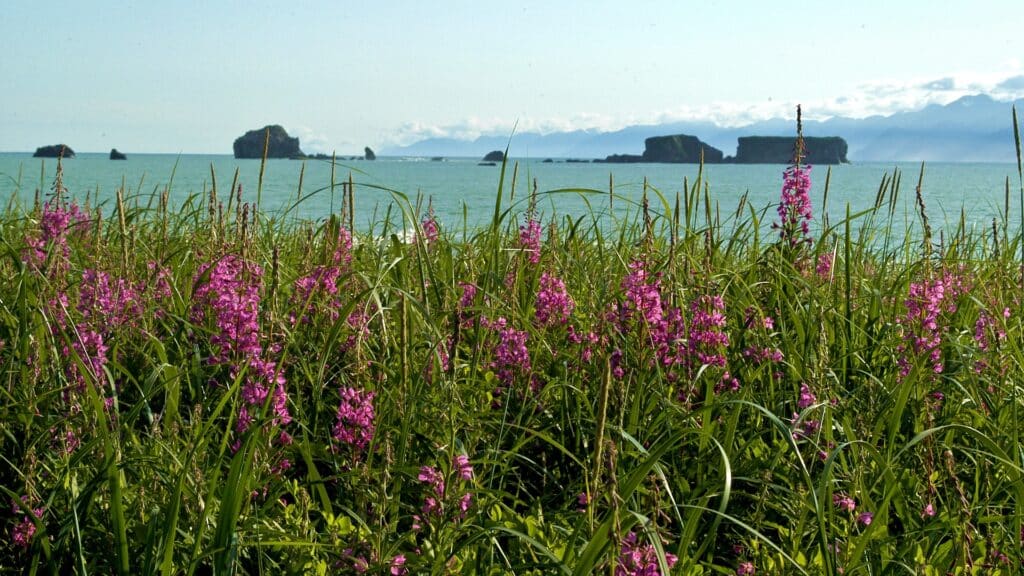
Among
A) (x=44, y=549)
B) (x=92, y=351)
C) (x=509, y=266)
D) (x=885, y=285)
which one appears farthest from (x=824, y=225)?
(x=44, y=549)

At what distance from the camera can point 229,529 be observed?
1905mm

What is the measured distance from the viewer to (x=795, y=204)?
409 centimetres

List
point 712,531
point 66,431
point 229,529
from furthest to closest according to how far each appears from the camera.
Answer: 1. point 66,431
2. point 712,531
3. point 229,529

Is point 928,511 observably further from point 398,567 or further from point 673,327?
point 398,567

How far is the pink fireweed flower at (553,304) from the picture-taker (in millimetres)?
3572

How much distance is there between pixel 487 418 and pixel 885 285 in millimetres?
2717

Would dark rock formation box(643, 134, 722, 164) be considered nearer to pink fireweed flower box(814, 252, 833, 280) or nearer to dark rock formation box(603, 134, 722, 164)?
dark rock formation box(603, 134, 722, 164)

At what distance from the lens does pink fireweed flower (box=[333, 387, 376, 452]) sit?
2.41 metres

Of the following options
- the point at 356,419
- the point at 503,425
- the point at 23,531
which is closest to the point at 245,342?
the point at 356,419

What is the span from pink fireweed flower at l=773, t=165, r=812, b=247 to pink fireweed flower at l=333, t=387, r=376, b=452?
8.11ft

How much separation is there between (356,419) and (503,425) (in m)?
0.44

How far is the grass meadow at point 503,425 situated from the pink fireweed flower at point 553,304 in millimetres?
17

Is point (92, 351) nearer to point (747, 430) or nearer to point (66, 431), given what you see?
point (66, 431)

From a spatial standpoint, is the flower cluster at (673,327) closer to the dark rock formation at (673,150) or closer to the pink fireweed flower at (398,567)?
the pink fireweed flower at (398,567)
